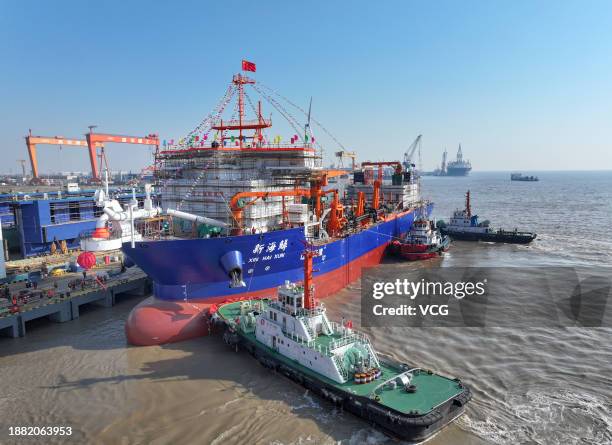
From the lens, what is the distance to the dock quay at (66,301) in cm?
1947

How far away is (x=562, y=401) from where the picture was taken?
1362 cm

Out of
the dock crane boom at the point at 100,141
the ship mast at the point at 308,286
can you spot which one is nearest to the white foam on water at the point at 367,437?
the ship mast at the point at 308,286

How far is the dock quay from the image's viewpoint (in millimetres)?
19469

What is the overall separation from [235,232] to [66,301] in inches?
377

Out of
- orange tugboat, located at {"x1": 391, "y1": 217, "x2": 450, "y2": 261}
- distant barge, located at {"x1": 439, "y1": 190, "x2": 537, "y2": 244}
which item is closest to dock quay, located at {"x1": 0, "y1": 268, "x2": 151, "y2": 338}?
orange tugboat, located at {"x1": 391, "y1": 217, "x2": 450, "y2": 261}

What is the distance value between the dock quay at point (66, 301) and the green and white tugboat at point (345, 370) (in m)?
9.76

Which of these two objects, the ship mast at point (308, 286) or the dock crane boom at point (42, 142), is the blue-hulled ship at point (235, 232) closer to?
the ship mast at point (308, 286)

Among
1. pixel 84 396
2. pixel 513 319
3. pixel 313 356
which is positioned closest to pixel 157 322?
pixel 84 396

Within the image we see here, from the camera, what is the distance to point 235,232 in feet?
69.1

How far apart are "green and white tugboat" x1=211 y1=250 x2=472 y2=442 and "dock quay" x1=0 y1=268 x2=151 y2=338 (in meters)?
9.76

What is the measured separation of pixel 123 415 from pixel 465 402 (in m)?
10.9

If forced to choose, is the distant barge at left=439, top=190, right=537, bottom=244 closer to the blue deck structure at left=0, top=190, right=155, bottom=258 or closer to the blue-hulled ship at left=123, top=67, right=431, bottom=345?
the blue-hulled ship at left=123, top=67, right=431, bottom=345

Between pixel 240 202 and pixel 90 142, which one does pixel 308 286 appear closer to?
pixel 240 202

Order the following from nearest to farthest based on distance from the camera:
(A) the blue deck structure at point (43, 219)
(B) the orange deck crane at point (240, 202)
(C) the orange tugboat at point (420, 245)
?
(B) the orange deck crane at point (240, 202)
(A) the blue deck structure at point (43, 219)
(C) the orange tugboat at point (420, 245)
